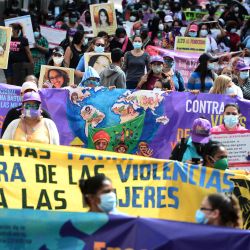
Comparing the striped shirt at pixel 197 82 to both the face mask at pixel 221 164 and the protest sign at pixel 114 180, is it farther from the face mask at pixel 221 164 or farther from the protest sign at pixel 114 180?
the face mask at pixel 221 164

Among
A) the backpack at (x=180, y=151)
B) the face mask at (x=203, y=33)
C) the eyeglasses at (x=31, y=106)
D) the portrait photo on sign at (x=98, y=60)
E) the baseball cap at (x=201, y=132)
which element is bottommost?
the face mask at (x=203, y=33)

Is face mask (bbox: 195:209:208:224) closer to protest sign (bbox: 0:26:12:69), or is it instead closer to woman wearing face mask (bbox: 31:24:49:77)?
protest sign (bbox: 0:26:12:69)

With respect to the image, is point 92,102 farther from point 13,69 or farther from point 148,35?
point 148,35

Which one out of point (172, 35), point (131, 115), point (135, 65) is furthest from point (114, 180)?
point (172, 35)

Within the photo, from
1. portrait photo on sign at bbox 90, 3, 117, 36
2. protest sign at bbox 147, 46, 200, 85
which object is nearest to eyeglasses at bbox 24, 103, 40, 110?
protest sign at bbox 147, 46, 200, 85

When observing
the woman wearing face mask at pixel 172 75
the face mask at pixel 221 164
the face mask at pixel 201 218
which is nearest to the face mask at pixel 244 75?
the woman wearing face mask at pixel 172 75

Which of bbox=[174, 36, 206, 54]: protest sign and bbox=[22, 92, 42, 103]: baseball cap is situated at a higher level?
bbox=[22, 92, 42, 103]: baseball cap

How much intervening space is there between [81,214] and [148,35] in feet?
40.6

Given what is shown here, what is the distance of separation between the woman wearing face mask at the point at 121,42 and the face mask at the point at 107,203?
9.73m

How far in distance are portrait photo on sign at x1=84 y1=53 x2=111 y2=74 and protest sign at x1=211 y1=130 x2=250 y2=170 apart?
4668mm

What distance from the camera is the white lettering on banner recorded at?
1290cm

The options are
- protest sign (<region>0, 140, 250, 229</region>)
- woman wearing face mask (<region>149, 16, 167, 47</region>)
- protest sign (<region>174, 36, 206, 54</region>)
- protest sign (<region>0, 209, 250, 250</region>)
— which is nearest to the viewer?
protest sign (<region>0, 209, 250, 250</region>)

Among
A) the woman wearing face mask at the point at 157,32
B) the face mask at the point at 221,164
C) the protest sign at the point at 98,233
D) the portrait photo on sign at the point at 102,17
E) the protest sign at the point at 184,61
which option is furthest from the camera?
the woman wearing face mask at the point at 157,32

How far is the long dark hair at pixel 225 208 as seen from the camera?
7211 mm
